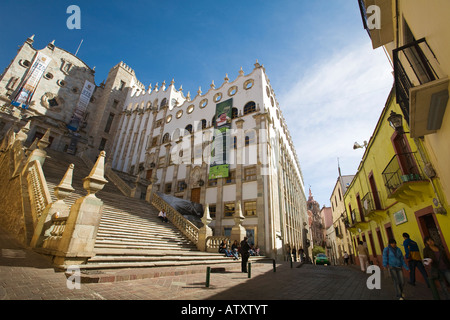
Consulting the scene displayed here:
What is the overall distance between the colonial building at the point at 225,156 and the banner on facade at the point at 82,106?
27.3ft

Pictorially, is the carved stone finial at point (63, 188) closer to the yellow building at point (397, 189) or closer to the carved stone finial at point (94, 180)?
the carved stone finial at point (94, 180)

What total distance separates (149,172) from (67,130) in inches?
566

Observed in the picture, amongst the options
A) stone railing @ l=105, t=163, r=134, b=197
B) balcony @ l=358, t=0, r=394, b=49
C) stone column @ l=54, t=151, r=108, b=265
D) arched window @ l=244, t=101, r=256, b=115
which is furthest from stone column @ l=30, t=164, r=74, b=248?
arched window @ l=244, t=101, r=256, b=115

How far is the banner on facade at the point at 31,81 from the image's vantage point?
90.0 feet

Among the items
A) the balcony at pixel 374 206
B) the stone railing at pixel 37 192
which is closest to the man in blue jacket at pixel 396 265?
the balcony at pixel 374 206

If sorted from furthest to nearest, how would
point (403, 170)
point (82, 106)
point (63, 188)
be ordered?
1. point (82, 106)
2. point (403, 170)
3. point (63, 188)

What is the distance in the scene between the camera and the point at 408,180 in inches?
292

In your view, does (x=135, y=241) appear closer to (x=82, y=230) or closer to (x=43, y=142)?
(x=82, y=230)

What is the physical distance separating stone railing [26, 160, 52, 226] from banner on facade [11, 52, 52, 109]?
975 inches

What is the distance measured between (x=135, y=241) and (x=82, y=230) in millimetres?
3901

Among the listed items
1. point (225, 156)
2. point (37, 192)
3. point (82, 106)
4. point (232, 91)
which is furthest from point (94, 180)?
point (82, 106)

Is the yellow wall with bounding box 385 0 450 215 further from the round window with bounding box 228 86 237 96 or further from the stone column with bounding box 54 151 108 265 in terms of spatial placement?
the round window with bounding box 228 86 237 96

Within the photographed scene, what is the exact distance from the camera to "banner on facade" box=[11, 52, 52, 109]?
2742cm

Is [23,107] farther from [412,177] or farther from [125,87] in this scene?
[412,177]
